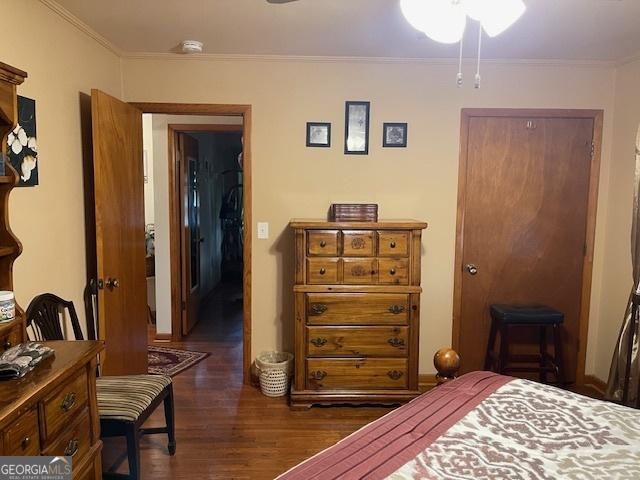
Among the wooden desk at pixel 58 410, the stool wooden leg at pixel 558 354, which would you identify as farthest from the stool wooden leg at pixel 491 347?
the wooden desk at pixel 58 410

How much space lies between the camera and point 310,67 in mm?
3330

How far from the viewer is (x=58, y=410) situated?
1.58 meters

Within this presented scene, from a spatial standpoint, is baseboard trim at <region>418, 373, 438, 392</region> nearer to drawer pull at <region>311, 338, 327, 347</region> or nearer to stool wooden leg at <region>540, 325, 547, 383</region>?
stool wooden leg at <region>540, 325, 547, 383</region>

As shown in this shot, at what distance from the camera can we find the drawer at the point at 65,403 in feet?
4.99

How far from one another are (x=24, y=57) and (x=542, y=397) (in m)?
2.60

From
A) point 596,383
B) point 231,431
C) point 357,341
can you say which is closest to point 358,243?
point 357,341

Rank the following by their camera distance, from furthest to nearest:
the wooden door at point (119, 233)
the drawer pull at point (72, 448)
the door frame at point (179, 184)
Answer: the door frame at point (179, 184) → the wooden door at point (119, 233) → the drawer pull at point (72, 448)

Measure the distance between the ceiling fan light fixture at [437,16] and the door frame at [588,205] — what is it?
1808mm

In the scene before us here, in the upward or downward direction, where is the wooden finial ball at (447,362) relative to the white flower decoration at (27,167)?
downward

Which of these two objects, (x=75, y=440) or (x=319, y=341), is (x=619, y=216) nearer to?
(x=319, y=341)

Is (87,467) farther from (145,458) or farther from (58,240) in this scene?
(58,240)

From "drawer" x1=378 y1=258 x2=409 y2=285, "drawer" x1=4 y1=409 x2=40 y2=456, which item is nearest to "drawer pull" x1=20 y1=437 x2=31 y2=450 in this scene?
"drawer" x1=4 y1=409 x2=40 y2=456

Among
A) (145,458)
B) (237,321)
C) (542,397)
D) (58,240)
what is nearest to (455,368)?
(542,397)

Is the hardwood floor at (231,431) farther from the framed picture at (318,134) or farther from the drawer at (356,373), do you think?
the framed picture at (318,134)
